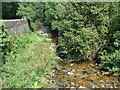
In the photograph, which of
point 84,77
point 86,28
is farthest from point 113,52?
point 84,77

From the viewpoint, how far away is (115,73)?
4059 millimetres

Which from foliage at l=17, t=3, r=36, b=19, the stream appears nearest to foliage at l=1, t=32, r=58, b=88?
the stream

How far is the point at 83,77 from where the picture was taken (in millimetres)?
4117

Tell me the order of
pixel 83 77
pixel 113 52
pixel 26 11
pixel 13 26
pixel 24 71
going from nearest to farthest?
pixel 24 71 → pixel 83 77 → pixel 113 52 → pixel 13 26 → pixel 26 11

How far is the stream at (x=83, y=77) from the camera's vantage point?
3713mm

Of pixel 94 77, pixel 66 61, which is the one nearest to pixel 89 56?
pixel 66 61

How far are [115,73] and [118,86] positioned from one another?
0.55 m

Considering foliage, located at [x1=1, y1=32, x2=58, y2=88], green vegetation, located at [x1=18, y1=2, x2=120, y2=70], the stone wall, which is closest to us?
foliage, located at [x1=1, y1=32, x2=58, y2=88]

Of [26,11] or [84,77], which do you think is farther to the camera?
[26,11]

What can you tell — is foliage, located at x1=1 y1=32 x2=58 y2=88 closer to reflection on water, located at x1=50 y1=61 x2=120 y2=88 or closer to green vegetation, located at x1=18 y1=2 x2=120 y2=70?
reflection on water, located at x1=50 y1=61 x2=120 y2=88

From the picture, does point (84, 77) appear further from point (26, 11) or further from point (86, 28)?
point (26, 11)

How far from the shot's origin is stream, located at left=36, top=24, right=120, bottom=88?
371cm

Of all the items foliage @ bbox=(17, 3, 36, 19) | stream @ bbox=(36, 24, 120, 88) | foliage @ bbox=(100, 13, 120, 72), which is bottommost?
stream @ bbox=(36, 24, 120, 88)

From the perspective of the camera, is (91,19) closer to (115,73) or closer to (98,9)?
(98,9)
